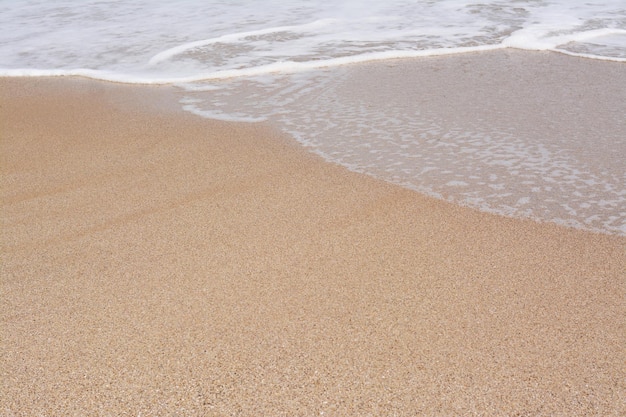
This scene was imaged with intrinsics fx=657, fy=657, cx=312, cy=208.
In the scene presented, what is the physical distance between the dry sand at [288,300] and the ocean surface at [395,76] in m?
0.41

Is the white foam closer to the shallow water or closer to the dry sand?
the shallow water

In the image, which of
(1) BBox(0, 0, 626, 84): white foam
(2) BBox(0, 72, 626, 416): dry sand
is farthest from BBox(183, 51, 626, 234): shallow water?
(1) BBox(0, 0, 626, 84): white foam

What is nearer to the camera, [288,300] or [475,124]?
[288,300]

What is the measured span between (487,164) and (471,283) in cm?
143

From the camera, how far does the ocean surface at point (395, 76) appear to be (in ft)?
12.4

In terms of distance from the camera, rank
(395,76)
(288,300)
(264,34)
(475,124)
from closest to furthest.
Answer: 1. (288,300)
2. (475,124)
3. (395,76)
4. (264,34)

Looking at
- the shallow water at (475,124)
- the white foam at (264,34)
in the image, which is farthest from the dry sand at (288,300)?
the white foam at (264,34)

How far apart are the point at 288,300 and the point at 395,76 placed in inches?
148

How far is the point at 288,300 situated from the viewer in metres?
2.56

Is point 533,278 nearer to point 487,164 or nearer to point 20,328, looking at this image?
point 487,164

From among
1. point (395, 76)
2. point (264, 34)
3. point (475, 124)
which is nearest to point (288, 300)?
point (475, 124)

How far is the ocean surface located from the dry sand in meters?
0.41

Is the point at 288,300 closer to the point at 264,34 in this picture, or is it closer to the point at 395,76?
the point at 395,76

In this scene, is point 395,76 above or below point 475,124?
above
